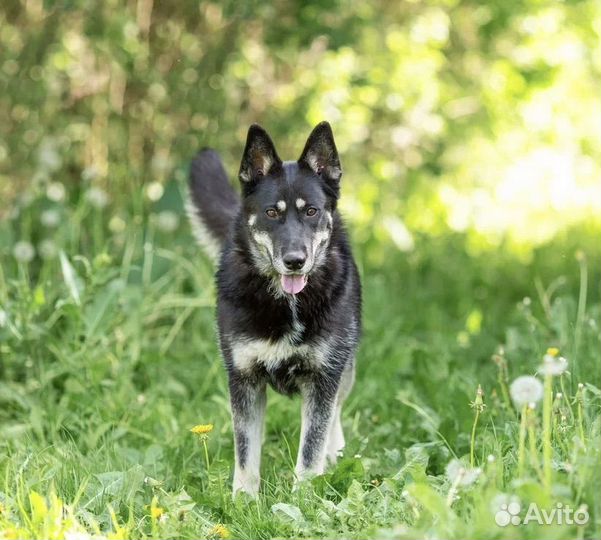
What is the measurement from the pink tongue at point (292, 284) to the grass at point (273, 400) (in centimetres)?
72

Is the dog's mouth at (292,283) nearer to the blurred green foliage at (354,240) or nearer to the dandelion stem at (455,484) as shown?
the blurred green foliage at (354,240)

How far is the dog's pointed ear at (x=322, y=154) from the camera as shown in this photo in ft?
14.3

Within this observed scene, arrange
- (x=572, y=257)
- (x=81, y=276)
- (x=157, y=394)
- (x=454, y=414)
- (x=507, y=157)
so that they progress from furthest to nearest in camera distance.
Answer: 1. (x=507, y=157)
2. (x=572, y=257)
3. (x=81, y=276)
4. (x=157, y=394)
5. (x=454, y=414)

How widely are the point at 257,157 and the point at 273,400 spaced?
1477mm

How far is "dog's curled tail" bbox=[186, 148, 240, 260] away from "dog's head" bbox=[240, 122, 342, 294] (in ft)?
2.28

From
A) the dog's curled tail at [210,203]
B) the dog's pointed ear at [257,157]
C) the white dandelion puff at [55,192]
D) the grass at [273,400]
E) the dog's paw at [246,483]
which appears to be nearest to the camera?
the grass at [273,400]

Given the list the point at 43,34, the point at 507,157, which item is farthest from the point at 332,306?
the point at 507,157

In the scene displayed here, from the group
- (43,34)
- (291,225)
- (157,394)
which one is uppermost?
(43,34)

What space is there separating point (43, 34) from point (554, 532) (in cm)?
519

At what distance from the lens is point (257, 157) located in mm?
4402

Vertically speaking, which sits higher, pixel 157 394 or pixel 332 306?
pixel 332 306

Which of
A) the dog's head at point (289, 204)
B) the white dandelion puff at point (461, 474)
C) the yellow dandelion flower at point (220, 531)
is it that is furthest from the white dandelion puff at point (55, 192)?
the white dandelion puff at point (461, 474)

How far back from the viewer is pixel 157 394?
17.9ft

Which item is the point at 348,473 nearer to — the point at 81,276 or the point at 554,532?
the point at 554,532
